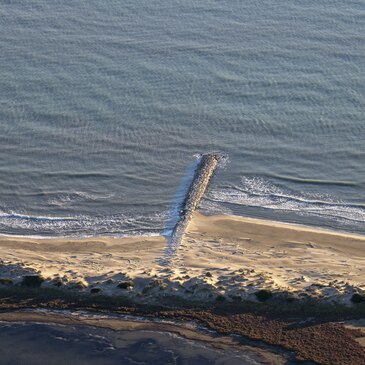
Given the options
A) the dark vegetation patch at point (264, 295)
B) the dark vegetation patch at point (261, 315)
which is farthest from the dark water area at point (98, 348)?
the dark vegetation patch at point (264, 295)

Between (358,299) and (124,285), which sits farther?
(124,285)

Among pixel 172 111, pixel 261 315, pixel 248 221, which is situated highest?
pixel 172 111

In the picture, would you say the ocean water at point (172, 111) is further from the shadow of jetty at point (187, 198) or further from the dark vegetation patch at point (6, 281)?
the dark vegetation patch at point (6, 281)

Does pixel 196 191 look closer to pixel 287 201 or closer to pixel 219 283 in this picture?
pixel 287 201

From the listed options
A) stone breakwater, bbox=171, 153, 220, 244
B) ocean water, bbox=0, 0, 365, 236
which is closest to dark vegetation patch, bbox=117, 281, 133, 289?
stone breakwater, bbox=171, 153, 220, 244

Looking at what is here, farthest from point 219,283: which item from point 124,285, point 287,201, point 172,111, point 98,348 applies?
point 172,111

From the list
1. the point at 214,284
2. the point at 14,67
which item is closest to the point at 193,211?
the point at 214,284
